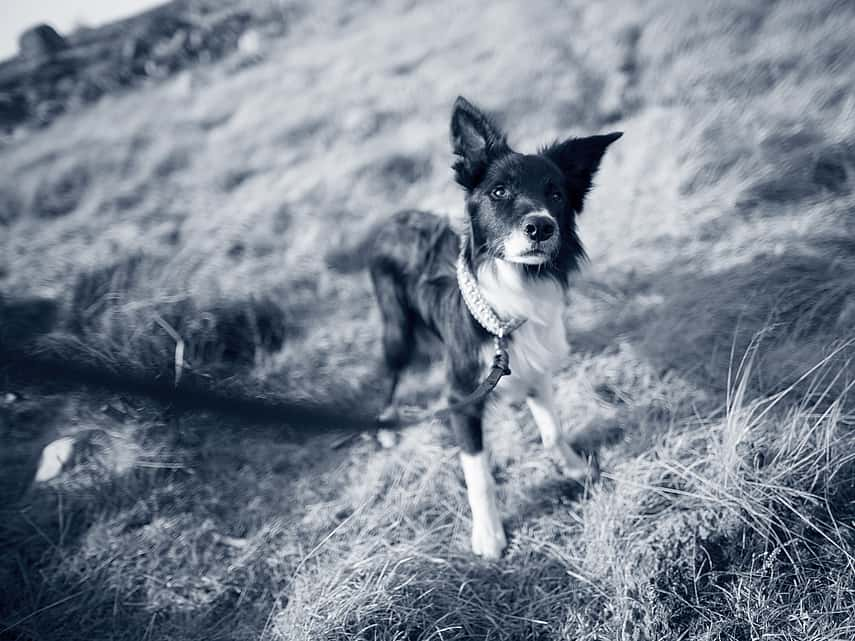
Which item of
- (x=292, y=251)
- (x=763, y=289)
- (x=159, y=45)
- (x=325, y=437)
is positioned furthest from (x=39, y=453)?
(x=159, y=45)

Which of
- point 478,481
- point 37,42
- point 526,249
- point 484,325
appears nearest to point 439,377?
point 478,481

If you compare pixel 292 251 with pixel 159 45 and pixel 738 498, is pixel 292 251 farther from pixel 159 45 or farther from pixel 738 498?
pixel 159 45

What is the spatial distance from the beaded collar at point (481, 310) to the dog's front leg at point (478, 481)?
15.1 inches

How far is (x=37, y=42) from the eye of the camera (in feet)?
22.6

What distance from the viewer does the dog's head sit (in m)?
1.91

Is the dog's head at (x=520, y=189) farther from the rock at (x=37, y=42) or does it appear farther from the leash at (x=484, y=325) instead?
the rock at (x=37, y=42)

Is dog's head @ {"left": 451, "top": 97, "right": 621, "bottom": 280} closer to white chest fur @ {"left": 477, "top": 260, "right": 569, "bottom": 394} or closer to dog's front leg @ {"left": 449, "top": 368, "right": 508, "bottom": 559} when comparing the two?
white chest fur @ {"left": 477, "top": 260, "right": 569, "bottom": 394}

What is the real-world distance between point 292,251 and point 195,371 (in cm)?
153

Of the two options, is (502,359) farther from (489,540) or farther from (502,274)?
(489,540)

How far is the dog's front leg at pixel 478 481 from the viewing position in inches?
88.4

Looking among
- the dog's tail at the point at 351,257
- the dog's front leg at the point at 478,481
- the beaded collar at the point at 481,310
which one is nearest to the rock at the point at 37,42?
the dog's tail at the point at 351,257

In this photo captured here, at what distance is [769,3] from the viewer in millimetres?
5008

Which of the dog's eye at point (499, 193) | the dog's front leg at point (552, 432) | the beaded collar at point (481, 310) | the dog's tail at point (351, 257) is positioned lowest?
the dog's front leg at point (552, 432)

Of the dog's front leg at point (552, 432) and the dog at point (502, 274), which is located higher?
the dog at point (502, 274)
